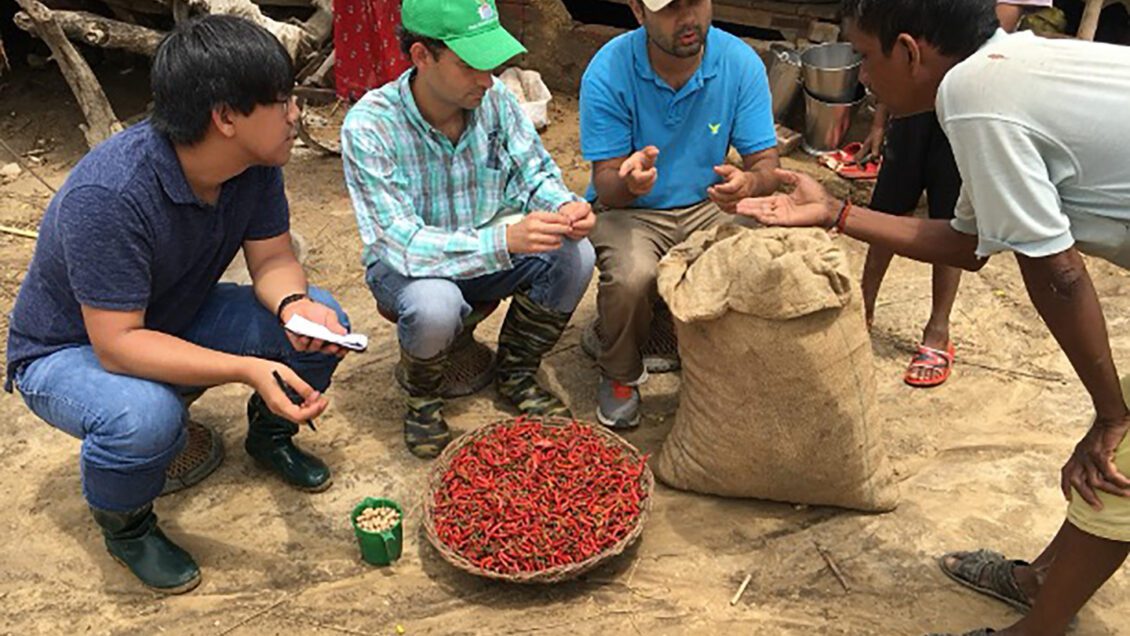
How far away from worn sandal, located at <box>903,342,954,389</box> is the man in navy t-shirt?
2.24 metres

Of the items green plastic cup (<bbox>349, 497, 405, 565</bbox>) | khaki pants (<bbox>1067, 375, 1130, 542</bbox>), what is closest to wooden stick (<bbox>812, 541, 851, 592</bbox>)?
khaki pants (<bbox>1067, 375, 1130, 542</bbox>)

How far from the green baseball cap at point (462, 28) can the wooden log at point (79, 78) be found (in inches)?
131

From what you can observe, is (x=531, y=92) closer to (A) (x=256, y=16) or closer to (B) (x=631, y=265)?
(A) (x=256, y=16)

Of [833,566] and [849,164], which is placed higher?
[833,566]

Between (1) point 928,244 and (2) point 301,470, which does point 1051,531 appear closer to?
(1) point 928,244

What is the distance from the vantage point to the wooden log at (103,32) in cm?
575

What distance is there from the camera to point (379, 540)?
296 cm

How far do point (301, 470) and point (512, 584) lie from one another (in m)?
0.88

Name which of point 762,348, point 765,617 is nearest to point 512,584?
point 765,617

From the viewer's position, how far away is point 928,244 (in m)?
2.63

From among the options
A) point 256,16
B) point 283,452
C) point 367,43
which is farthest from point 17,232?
point 283,452

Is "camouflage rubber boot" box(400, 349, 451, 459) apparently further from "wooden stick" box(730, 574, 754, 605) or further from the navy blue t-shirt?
"wooden stick" box(730, 574, 754, 605)

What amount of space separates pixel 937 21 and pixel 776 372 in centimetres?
112

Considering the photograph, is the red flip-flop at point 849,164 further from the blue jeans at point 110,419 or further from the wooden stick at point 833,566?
the blue jeans at point 110,419
